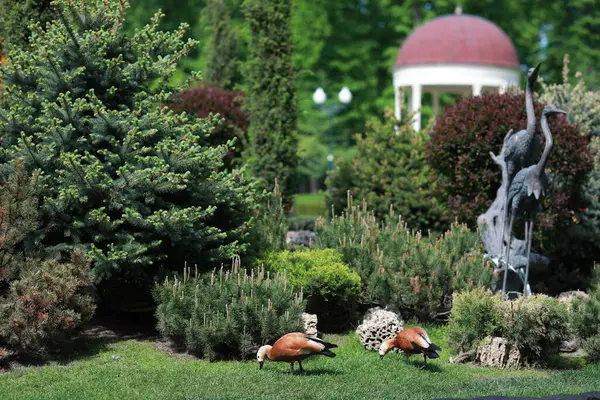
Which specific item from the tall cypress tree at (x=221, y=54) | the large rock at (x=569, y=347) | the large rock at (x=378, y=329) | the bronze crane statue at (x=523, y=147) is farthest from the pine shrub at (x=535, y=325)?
the tall cypress tree at (x=221, y=54)

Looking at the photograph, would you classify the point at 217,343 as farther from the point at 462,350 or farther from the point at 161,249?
the point at 462,350

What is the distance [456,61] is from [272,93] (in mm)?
12877

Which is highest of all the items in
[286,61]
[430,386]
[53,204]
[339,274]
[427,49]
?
[427,49]

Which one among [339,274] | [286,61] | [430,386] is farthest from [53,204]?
[286,61]

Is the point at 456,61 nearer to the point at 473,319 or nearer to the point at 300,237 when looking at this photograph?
the point at 300,237

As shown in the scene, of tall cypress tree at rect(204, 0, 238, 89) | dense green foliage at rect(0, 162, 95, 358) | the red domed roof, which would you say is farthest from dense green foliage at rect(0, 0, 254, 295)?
the red domed roof

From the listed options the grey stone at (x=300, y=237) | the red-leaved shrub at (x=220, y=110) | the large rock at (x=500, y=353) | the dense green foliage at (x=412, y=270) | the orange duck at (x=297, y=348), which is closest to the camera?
the orange duck at (x=297, y=348)

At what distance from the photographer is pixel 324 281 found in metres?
10.2

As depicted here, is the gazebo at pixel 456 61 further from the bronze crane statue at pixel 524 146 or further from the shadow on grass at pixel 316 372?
the shadow on grass at pixel 316 372

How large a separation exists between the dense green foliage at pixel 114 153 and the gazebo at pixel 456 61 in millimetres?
17261

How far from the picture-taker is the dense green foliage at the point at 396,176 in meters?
14.9

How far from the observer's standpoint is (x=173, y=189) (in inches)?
375

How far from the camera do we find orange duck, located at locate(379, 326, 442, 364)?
8.28 m

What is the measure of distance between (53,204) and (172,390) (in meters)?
2.89
